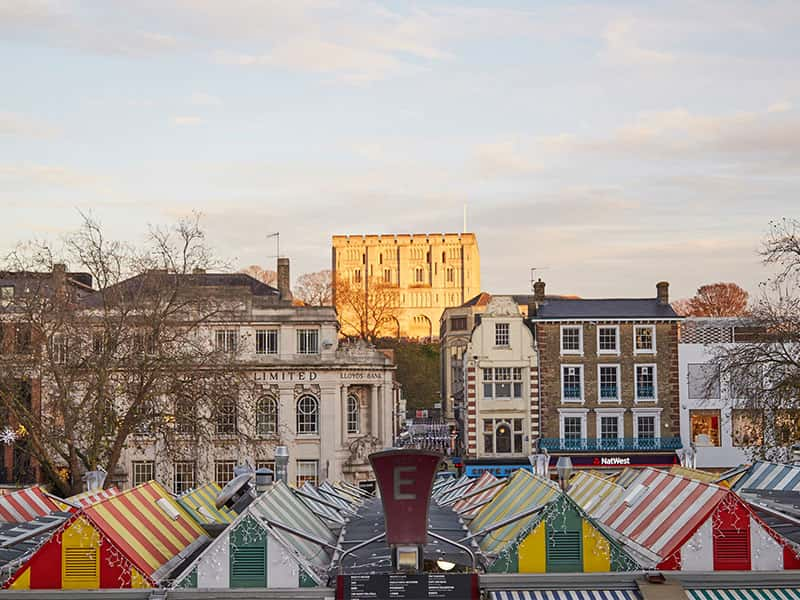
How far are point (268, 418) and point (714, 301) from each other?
60.1 metres

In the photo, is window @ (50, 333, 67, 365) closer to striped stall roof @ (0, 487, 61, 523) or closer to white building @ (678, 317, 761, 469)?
striped stall roof @ (0, 487, 61, 523)

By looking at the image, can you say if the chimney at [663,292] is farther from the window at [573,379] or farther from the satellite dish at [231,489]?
the satellite dish at [231,489]

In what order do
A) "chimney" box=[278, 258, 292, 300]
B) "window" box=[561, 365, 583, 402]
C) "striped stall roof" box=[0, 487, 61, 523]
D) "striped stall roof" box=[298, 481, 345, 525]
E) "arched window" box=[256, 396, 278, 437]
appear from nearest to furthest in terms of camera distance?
1. "striped stall roof" box=[0, 487, 61, 523]
2. "striped stall roof" box=[298, 481, 345, 525]
3. "window" box=[561, 365, 583, 402]
4. "arched window" box=[256, 396, 278, 437]
5. "chimney" box=[278, 258, 292, 300]

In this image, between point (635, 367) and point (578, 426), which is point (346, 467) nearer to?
point (578, 426)

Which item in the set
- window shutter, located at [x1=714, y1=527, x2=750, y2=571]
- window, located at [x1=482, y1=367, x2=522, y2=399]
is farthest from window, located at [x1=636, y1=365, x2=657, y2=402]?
window shutter, located at [x1=714, y1=527, x2=750, y2=571]

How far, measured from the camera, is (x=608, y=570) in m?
15.8

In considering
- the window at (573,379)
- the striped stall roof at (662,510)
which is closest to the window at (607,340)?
the window at (573,379)

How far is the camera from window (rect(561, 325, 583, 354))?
58719 mm

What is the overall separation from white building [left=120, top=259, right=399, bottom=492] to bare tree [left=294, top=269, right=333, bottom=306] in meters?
58.7

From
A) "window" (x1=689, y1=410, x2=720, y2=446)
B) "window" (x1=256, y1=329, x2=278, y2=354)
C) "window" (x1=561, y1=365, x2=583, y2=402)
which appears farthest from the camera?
"window" (x1=256, y1=329, x2=278, y2=354)

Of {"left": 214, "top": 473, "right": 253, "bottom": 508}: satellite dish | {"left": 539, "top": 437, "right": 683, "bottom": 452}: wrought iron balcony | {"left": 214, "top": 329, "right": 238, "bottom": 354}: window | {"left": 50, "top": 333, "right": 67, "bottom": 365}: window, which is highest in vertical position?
{"left": 214, "top": 329, "right": 238, "bottom": 354}: window

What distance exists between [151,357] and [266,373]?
21.3m

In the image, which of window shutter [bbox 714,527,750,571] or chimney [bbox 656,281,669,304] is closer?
window shutter [bbox 714,527,750,571]

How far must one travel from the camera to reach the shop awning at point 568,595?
1533 centimetres
